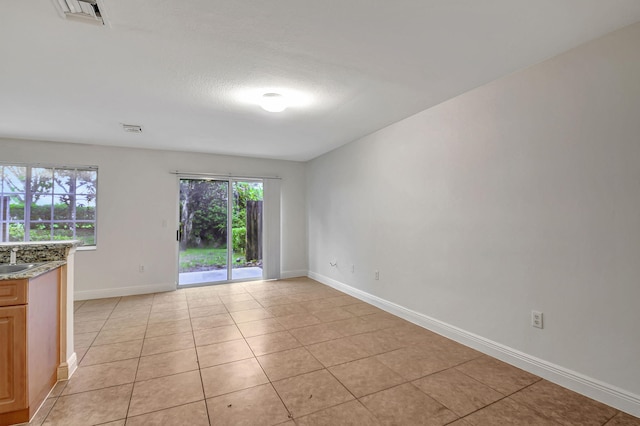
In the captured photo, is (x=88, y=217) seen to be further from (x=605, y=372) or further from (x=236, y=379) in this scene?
(x=605, y=372)

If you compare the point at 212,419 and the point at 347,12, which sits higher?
the point at 347,12

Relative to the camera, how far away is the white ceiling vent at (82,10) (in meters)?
1.62

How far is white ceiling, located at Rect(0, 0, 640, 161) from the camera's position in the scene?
1718 millimetres

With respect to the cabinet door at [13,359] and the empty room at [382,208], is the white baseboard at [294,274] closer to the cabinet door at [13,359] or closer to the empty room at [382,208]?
the empty room at [382,208]

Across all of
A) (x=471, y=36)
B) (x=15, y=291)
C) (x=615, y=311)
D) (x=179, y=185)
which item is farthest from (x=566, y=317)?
(x=179, y=185)

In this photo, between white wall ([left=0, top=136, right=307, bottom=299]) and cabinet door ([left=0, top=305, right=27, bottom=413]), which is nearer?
cabinet door ([left=0, top=305, right=27, bottom=413])

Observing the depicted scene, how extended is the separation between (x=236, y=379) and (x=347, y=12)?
261 centimetres

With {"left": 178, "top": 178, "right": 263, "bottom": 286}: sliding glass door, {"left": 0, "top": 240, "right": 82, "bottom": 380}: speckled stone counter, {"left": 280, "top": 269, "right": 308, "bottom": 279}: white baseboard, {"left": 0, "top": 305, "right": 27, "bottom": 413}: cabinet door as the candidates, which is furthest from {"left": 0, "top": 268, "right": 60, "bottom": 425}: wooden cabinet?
{"left": 280, "top": 269, "right": 308, "bottom": 279}: white baseboard

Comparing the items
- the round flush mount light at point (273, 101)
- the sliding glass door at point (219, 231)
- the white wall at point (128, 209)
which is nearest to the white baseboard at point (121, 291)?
the white wall at point (128, 209)

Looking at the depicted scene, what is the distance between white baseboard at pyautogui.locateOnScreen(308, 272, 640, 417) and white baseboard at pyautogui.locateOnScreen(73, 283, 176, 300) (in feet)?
12.4

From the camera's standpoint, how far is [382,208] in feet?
13.1

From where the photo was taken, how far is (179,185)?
523cm

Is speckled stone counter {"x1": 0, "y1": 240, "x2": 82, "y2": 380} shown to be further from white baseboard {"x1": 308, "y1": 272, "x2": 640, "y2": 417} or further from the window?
white baseboard {"x1": 308, "y1": 272, "x2": 640, "y2": 417}

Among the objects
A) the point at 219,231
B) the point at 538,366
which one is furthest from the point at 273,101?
the point at 219,231
